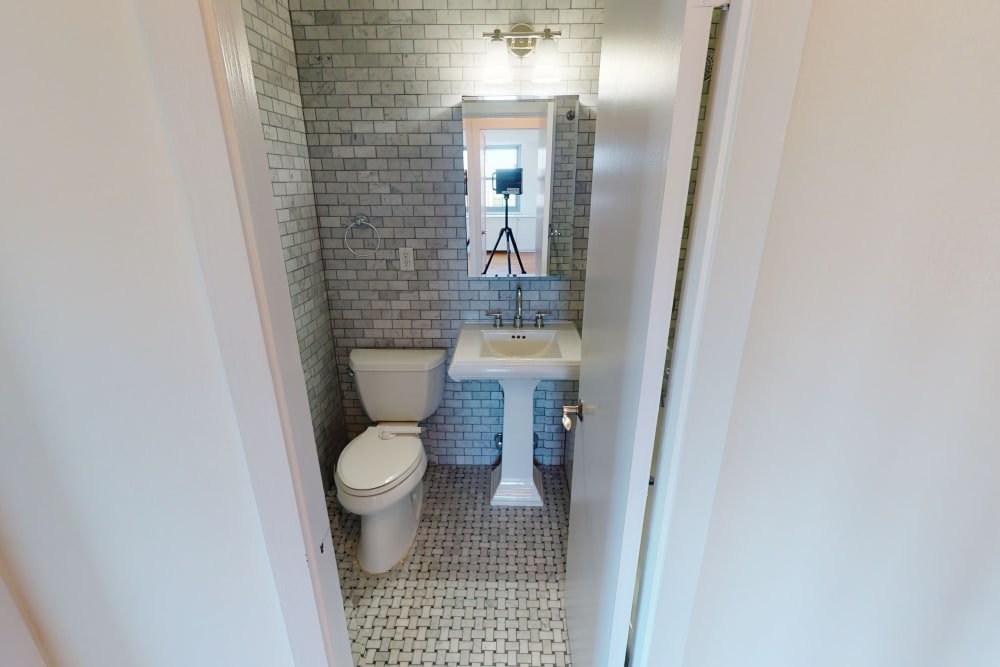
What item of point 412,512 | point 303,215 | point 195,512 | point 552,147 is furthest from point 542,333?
point 195,512

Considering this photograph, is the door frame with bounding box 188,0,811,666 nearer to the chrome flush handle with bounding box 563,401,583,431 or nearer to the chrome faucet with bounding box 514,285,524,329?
the chrome flush handle with bounding box 563,401,583,431

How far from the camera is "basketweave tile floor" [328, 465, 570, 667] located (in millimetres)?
1523

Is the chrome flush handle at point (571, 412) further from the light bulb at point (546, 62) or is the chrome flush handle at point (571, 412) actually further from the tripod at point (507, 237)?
the light bulb at point (546, 62)

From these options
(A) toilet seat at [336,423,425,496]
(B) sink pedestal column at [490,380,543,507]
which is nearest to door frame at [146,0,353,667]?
(A) toilet seat at [336,423,425,496]

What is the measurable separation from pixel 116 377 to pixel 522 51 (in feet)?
5.98

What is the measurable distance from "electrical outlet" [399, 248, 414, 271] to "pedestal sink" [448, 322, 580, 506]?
1.32 feet

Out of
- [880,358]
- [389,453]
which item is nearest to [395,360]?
[389,453]

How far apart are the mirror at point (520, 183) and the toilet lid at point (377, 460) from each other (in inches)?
35.3

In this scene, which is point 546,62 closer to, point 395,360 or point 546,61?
point 546,61

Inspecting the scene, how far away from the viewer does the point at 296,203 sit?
1.82 m

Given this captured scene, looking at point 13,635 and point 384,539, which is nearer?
point 13,635

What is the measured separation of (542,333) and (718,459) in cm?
146

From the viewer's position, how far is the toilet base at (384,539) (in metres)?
1.81

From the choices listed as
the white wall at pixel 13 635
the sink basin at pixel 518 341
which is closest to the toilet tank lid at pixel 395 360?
the sink basin at pixel 518 341
